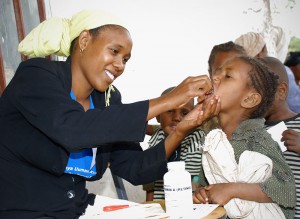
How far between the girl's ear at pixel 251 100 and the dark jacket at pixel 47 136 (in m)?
0.59

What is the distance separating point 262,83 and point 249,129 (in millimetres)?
325

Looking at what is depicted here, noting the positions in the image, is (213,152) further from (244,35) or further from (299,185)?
(244,35)

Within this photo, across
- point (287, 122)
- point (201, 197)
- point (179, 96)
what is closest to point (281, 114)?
point (287, 122)

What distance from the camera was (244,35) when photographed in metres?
3.77

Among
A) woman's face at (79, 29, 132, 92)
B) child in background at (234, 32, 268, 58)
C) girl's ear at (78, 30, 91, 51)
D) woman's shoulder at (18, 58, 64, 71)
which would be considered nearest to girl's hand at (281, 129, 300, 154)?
woman's face at (79, 29, 132, 92)

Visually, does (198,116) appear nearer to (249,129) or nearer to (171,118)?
(249,129)

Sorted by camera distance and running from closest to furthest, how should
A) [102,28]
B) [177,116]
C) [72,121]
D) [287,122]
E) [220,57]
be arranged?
[72,121], [102,28], [287,122], [177,116], [220,57]

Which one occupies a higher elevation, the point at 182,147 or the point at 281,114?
the point at 281,114

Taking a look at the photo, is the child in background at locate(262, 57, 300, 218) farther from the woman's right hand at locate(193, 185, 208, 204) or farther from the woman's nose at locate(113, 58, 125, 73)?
the woman's nose at locate(113, 58, 125, 73)

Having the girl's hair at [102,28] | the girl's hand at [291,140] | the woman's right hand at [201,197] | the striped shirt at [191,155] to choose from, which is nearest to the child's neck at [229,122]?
the girl's hand at [291,140]

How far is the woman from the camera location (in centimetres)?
125

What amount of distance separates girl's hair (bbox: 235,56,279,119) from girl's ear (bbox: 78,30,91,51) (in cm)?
81

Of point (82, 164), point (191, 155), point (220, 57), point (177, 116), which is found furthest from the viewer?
point (220, 57)

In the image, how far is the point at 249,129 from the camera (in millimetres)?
1725
